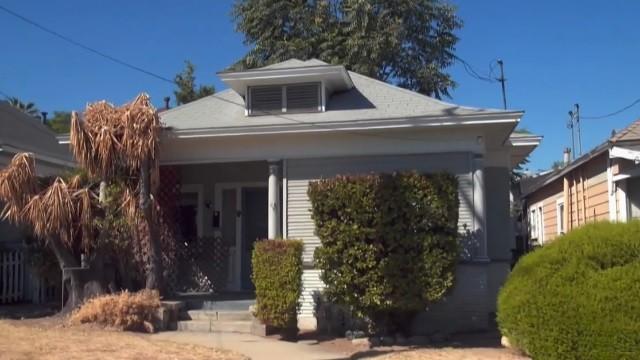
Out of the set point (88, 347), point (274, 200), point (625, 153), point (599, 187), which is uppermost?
point (625, 153)

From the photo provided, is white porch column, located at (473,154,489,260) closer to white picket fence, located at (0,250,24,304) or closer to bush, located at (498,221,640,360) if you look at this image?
bush, located at (498,221,640,360)

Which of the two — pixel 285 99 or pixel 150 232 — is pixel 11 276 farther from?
pixel 285 99

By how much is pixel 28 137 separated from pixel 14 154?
3.73 metres

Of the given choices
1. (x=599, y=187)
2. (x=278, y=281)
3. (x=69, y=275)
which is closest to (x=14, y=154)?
(x=69, y=275)

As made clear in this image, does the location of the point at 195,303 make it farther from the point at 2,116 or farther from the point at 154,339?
the point at 2,116

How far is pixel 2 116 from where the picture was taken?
19.9 m

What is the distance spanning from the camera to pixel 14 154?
16.4 metres

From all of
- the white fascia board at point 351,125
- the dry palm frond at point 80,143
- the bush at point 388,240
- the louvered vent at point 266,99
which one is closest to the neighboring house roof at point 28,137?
the dry palm frond at point 80,143

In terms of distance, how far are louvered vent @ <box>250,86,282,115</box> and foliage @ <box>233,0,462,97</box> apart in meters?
12.2

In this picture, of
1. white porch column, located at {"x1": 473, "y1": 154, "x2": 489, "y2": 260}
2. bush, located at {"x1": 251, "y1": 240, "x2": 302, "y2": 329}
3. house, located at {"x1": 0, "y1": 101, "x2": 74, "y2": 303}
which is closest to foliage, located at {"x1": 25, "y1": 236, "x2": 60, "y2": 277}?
house, located at {"x1": 0, "y1": 101, "x2": 74, "y2": 303}

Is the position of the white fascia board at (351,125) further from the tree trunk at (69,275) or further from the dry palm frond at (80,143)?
the tree trunk at (69,275)

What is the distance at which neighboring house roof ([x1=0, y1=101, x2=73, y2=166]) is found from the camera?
58.9 feet

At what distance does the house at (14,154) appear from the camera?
15500mm

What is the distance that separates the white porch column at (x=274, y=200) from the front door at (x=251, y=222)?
2097 millimetres
